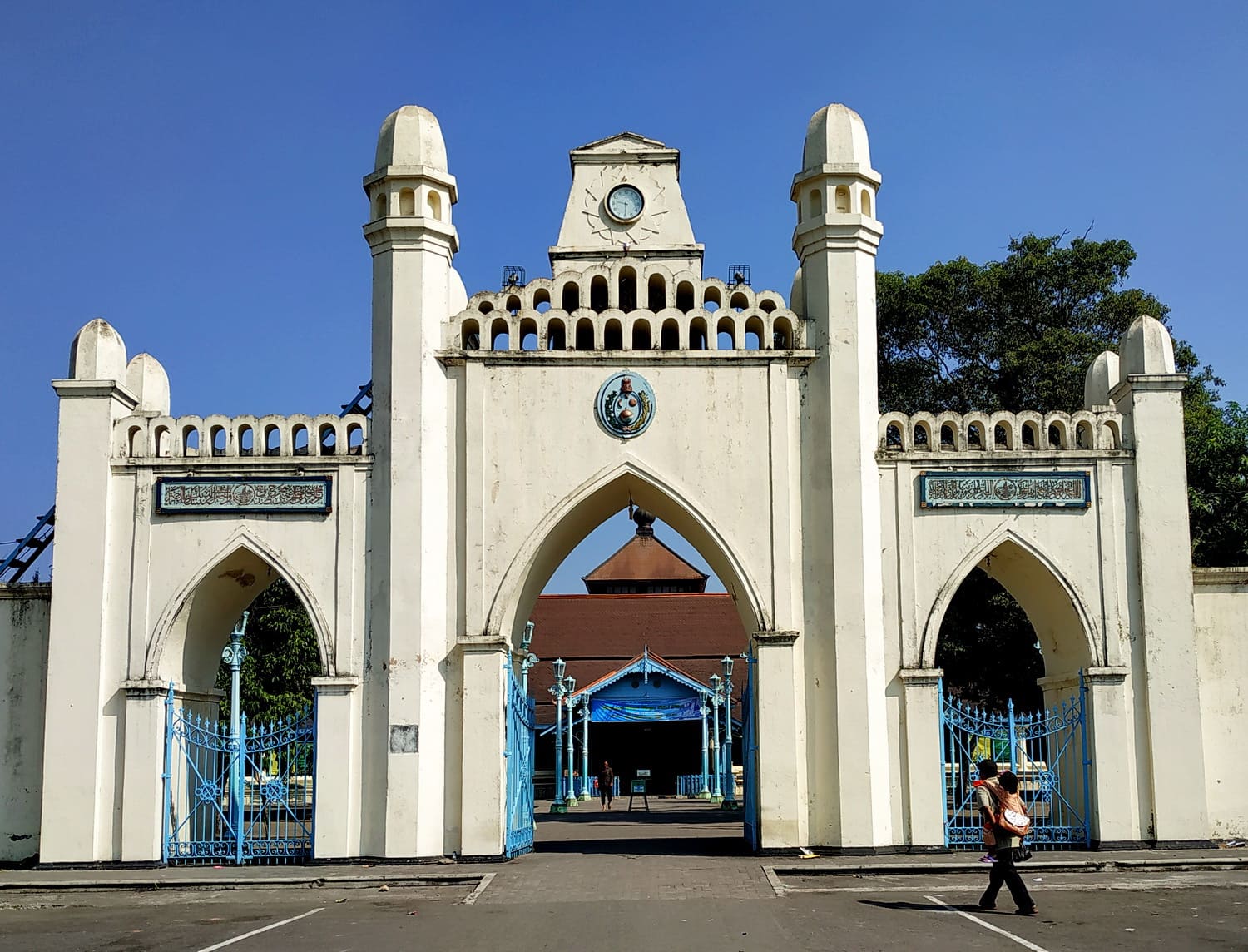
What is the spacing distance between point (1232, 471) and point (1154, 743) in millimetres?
8394

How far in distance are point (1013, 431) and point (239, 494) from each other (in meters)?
8.98

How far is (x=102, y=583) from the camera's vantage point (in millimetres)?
15781

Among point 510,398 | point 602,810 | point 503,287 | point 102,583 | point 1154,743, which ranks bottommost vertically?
point 602,810

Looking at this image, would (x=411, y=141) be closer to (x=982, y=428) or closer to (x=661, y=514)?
(x=661, y=514)

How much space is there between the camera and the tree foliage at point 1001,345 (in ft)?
81.4

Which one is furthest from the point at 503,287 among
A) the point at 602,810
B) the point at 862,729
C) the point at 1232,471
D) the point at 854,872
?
the point at 602,810

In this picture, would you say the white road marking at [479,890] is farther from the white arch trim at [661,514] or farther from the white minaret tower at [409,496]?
the white arch trim at [661,514]

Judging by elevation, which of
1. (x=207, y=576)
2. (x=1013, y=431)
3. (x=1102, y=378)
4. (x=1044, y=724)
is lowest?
(x=1044, y=724)

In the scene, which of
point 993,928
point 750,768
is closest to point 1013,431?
point 750,768

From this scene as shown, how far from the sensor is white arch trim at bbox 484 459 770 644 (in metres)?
15.7

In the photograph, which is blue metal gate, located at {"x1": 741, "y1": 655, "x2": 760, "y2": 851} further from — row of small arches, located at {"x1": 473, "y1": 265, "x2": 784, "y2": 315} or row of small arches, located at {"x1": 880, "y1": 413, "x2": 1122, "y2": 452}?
row of small arches, located at {"x1": 473, "y1": 265, "x2": 784, "y2": 315}

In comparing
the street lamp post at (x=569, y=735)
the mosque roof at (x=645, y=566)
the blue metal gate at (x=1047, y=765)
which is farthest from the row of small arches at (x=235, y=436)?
the mosque roof at (x=645, y=566)

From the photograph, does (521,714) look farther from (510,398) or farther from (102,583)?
(102,583)

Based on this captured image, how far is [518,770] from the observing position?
1650 centimetres
